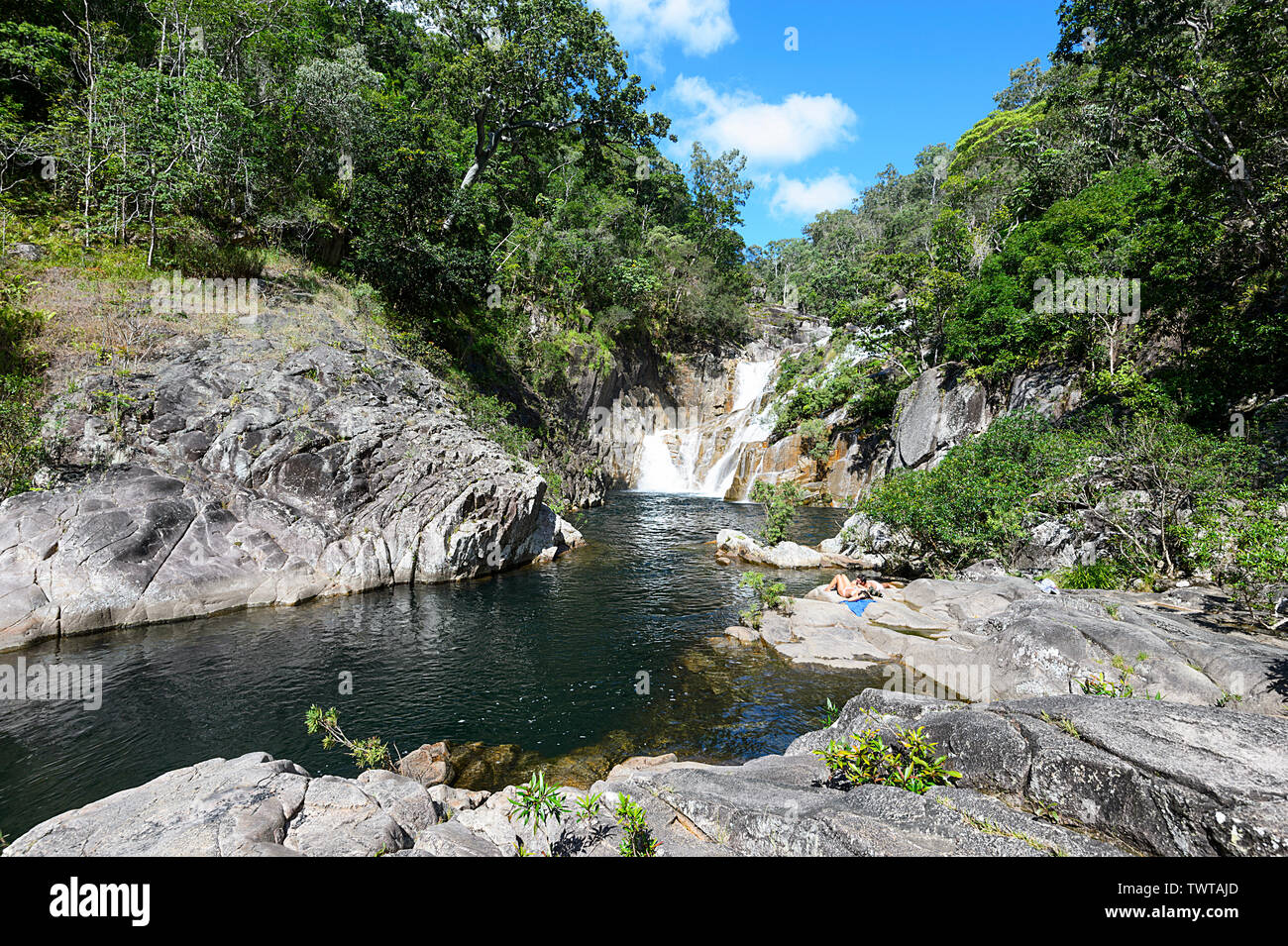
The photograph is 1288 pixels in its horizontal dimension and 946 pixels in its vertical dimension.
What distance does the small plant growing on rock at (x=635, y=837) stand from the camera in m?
4.41

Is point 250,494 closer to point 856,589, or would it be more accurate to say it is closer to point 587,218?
point 856,589

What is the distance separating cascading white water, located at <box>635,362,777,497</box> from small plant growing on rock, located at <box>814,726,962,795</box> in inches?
1408

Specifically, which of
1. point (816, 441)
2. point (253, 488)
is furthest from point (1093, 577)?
point (253, 488)

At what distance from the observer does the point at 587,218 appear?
4438cm

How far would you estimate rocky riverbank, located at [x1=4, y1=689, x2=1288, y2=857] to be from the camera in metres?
3.82

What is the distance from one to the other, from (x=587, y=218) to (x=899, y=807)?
1864 inches

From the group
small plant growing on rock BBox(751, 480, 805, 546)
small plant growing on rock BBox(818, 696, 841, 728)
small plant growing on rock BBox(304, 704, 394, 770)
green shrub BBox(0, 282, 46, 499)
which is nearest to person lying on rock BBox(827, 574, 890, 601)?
small plant growing on rock BBox(818, 696, 841, 728)

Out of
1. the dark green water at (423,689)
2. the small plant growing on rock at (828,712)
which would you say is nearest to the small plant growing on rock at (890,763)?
the dark green water at (423,689)

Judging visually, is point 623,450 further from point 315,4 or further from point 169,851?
point 169,851

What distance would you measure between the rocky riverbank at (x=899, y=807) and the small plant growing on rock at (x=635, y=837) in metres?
0.28

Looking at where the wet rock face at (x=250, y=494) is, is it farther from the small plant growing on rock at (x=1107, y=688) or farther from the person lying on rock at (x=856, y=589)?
the small plant growing on rock at (x=1107, y=688)

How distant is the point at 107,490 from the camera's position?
14156mm
